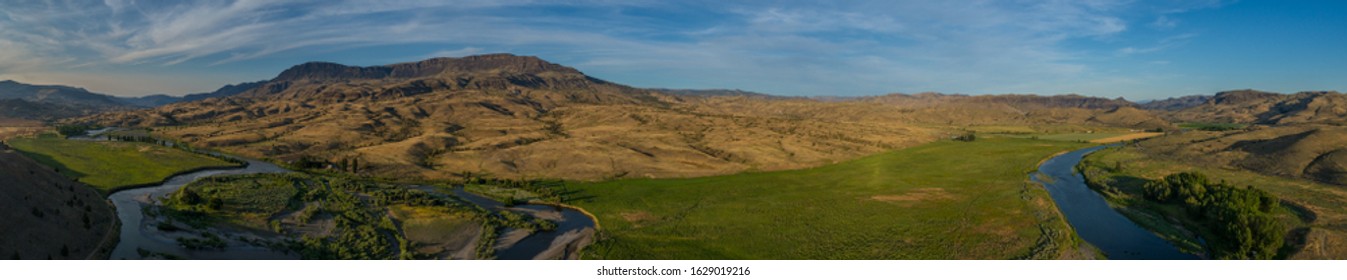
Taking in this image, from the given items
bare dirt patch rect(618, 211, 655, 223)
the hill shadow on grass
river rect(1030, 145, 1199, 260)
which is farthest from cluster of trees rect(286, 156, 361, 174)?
river rect(1030, 145, 1199, 260)

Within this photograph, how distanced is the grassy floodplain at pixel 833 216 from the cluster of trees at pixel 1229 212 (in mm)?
12416

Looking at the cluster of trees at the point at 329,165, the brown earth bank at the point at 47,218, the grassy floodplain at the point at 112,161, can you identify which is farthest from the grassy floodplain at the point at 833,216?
the grassy floodplain at the point at 112,161

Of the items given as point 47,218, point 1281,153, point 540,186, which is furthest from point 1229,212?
point 47,218

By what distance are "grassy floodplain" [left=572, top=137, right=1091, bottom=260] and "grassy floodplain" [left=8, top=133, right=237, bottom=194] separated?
70.3 meters

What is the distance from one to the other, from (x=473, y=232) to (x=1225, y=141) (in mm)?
172494

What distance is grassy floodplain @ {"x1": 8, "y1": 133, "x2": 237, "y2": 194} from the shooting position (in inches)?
3588

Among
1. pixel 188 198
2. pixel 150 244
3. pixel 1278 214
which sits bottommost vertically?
pixel 150 244

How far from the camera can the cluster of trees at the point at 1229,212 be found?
52344mm

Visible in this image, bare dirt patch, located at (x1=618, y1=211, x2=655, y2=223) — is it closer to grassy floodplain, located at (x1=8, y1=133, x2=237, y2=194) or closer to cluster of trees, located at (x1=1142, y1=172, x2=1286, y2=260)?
cluster of trees, located at (x1=1142, y1=172, x2=1286, y2=260)

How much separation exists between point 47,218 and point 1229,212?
10951 cm

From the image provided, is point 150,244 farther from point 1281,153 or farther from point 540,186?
point 1281,153

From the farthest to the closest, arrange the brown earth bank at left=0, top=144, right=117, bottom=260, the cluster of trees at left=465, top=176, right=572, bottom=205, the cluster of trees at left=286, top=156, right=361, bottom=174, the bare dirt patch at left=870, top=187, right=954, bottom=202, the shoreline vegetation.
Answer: the cluster of trees at left=286, top=156, right=361, bottom=174, the cluster of trees at left=465, top=176, right=572, bottom=205, the bare dirt patch at left=870, top=187, right=954, bottom=202, the shoreline vegetation, the brown earth bank at left=0, top=144, right=117, bottom=260

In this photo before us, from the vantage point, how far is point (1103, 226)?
6988 cm

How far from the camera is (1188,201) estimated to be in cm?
7175
